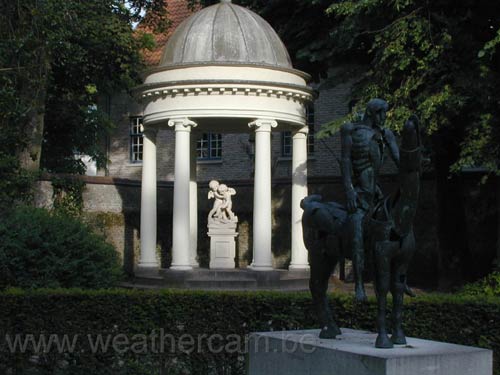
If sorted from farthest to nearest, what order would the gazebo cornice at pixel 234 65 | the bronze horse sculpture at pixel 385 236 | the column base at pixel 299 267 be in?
the column base at pixel 299 267
the gazebo cornice at pixel 234 65
the bronze horse sculpture at pixel 385 236

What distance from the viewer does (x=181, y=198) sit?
22.9 metres

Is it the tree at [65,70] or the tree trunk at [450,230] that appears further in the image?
the tree trunk at [450,230]

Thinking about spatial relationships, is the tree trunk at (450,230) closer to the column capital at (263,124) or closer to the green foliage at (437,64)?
the green foliage at (437,64)

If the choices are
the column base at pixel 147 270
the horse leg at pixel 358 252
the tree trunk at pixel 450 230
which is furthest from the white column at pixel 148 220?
the horse leg at pixel 358 252

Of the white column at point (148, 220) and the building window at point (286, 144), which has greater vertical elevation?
the building window at point (286, 144)

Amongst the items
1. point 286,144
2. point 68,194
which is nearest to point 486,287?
point 68,194

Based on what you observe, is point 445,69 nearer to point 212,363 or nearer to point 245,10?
point 245,10

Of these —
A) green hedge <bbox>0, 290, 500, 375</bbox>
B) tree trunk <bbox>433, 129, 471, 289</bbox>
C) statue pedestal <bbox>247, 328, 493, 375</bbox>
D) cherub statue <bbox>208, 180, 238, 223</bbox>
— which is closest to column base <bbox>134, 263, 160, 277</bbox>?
cherub statue <bbox>208, 180, 238, 223</bbox>

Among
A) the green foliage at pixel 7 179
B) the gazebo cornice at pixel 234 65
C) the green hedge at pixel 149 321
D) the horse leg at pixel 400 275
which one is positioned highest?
the gazebo cornice at pixel 234 65

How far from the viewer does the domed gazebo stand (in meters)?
22.6

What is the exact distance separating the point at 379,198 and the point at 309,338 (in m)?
1.68

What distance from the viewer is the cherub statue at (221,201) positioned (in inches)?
971

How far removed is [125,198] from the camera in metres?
29.0

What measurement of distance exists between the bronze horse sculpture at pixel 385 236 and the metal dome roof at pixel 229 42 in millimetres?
14311
